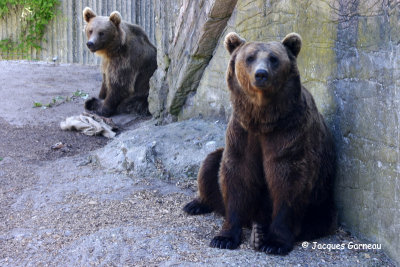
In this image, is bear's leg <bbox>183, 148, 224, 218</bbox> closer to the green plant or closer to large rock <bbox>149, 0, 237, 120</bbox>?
large rock <bbox>149, 0, 237, 120</bbox>

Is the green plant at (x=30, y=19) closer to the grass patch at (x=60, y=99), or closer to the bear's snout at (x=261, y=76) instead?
the grass patch at (x=60, y=99)

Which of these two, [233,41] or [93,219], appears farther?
[93,219]

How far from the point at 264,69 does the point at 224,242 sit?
1.35 metres

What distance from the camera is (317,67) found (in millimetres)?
4766

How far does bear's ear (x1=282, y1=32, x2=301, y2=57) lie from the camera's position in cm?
408

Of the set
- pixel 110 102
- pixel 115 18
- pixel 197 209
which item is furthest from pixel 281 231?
pixel 115 18

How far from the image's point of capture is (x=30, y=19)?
547 inches

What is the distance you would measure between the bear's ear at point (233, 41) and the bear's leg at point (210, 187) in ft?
3.22

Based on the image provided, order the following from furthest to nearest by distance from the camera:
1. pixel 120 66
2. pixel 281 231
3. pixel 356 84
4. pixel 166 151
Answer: pixel 120 66, pixel 166 151, pixel 356 84, pixel 281 231

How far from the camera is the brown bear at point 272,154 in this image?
155 inches

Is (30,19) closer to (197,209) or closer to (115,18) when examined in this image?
(115,18)

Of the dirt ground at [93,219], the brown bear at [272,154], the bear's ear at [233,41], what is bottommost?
the dirt ground at [93,219]

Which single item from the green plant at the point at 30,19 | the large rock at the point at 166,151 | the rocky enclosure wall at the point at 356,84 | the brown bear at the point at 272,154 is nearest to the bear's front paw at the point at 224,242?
the brown bear at the point at 272,154

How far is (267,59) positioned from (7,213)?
9.85ft
